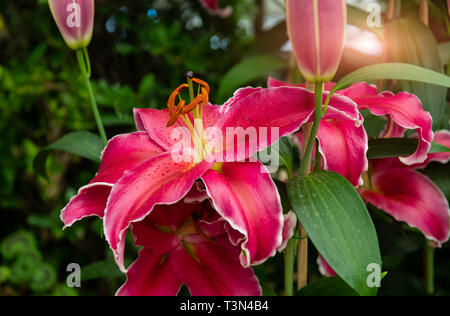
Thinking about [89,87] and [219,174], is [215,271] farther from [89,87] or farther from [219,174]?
[89,87]

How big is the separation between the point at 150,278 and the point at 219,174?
14 cm

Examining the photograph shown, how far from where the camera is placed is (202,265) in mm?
489

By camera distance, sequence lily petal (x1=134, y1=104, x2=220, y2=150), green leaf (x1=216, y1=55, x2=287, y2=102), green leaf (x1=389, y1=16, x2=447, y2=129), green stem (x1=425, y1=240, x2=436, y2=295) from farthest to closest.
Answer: green leaf (x1=216, y1=55, x2=287, y2=102) < green stem (x1=425, y1=240, x2=436, y2=295) < green leaf (x1=389, y1=16, x2=447, y2=129) < lily petal (x1=134, y1=104, x2=220, y2=150)

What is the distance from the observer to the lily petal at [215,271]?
470 millimetres

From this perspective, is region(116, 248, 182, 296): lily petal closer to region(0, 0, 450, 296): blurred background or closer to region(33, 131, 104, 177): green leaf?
region(33, 131, 104, 177): green leaf

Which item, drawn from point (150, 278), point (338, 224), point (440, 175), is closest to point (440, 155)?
point (440, 175)

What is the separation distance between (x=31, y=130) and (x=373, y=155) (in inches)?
40.7

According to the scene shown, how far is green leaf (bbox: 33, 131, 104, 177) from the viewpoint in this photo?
0.63 m

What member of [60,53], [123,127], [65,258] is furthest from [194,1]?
[65,258]

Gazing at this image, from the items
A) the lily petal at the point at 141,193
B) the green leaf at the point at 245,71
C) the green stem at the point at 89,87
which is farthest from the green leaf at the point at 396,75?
the green leaf at the point at 245,71

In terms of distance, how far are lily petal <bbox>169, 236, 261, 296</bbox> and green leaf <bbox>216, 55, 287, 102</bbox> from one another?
50 centimetres

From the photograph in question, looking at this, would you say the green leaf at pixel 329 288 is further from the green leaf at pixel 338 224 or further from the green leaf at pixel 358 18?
the green leaf at pixel 358 18

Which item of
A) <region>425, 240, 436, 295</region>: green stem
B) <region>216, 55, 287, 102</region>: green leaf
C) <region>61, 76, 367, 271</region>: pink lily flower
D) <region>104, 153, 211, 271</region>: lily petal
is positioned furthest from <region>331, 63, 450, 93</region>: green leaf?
<region>216, 55, 287, 102</region>: green leaf

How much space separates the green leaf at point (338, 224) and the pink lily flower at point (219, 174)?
42 millimetres
